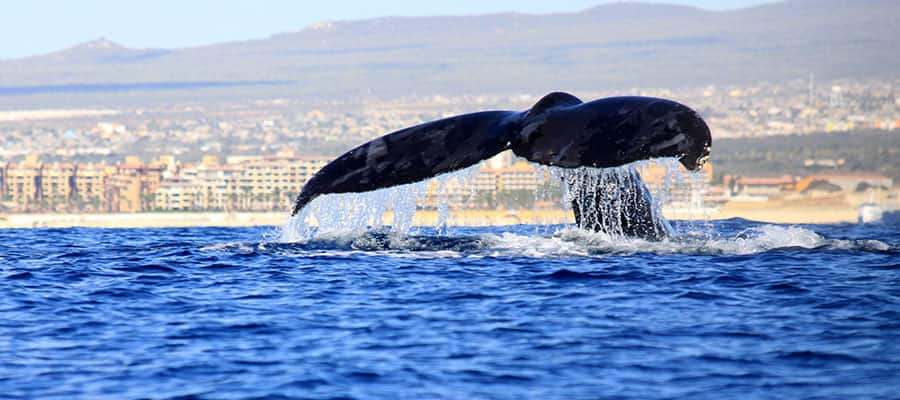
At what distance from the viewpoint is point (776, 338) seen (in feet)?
34.3

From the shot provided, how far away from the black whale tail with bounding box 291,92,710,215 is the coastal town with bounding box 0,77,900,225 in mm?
62737

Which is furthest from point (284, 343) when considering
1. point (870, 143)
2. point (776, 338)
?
point (870, 143)

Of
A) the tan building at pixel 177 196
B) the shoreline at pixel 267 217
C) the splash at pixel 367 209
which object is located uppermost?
the splash at pixel 367 209

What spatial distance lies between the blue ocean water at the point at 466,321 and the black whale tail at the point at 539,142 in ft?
3.60

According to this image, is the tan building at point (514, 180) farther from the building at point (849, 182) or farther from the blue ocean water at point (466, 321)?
the blue ocean water at point (466, 321)

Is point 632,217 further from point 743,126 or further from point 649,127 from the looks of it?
point 743,126

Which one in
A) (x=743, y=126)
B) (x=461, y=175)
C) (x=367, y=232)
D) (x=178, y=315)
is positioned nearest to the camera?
(x=178, y=315)

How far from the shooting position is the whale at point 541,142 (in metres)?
11.8

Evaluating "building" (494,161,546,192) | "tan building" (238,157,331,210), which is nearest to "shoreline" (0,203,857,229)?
"tan building" (238,157,331,210)

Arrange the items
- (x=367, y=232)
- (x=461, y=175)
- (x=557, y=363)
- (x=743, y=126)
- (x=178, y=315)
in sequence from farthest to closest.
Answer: (x=743, y=126), (x=367, y=232), (x=461, y=175), (x=178, y=315), (x=557, y=363)

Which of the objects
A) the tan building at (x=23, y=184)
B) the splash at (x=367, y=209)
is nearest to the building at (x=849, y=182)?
the tan building at (x=23, y=184)

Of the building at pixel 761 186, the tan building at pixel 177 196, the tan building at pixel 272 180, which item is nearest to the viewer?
the building at pixel 761 186

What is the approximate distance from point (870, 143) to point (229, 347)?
143925mm

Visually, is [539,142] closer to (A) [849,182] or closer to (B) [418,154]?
(B) [418,154]
